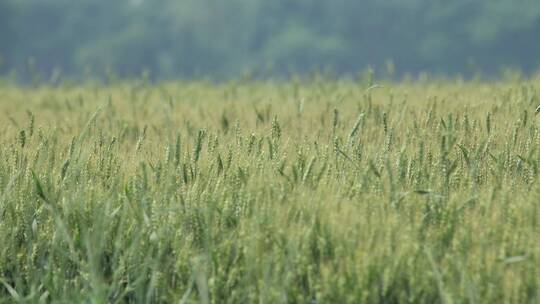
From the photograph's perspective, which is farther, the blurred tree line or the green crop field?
the blurred tree line

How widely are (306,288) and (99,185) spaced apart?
0.79 m

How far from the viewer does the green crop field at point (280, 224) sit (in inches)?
77.4

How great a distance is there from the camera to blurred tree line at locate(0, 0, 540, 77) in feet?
128

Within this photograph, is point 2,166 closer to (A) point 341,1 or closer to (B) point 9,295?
(B) point 9,295

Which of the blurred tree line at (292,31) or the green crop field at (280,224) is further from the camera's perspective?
the blurred tree line at (292,31)

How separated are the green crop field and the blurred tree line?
3219cm

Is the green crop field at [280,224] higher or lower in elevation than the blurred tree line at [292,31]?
lower

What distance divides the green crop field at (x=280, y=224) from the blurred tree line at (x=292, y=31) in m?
32.2

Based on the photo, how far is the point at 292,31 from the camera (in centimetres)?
5541

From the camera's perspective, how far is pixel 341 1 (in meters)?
34.8

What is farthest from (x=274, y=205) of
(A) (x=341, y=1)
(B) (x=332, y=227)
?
(A) (x=341, y=1)

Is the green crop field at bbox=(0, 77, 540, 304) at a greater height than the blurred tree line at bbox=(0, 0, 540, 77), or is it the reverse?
the blurred tree line at bbox=(0, 0, 540, 77)

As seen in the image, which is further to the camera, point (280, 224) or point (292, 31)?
point (292, 31)

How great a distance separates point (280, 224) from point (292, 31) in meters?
53.9
